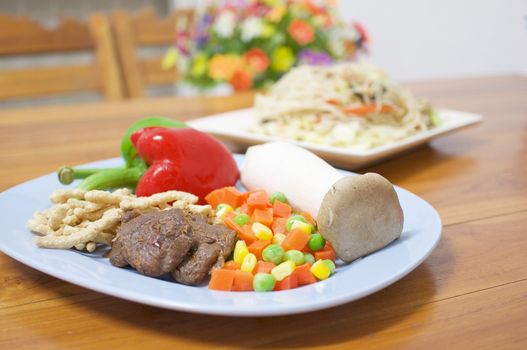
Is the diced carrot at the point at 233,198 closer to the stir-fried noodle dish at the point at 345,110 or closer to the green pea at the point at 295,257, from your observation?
the green pea at the point at 295,257

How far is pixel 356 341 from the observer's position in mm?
707

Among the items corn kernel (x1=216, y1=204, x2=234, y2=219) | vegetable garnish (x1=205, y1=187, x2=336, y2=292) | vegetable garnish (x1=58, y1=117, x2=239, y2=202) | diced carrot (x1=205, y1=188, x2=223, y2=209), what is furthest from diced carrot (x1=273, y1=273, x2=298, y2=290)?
vegetable garnish (x1=58, y1=117, x2=239, y2=202)

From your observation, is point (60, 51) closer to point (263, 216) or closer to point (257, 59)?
point (257, 59)

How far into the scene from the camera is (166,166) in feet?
3.82

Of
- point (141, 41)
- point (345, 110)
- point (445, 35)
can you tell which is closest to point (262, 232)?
point (345, 110)

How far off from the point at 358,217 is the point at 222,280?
206mm

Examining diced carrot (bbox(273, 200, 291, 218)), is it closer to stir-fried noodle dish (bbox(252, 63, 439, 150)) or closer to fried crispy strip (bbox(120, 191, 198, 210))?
fried crispy strip (bbox(120, 191, 198, 210))

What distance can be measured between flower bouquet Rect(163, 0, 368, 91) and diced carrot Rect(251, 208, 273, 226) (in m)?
1.37

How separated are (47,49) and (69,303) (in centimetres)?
191

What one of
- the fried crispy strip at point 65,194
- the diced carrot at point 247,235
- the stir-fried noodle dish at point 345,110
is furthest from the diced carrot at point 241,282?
the stir-fried noodle dish at point 345,110

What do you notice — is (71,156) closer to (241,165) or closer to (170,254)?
(241,165)

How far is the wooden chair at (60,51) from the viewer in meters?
2.41

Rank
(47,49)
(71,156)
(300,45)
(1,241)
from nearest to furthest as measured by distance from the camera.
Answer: (1,241) < (71,156) < (300,45) < (47,49)

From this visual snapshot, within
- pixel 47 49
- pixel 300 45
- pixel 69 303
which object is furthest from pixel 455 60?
pixel 69 303
